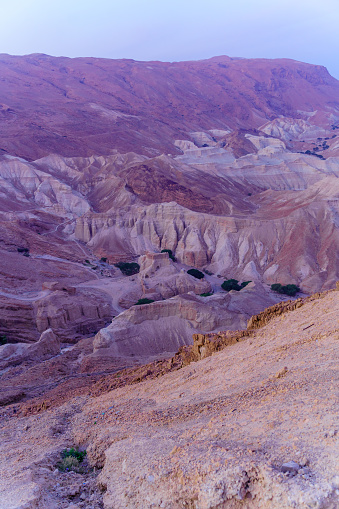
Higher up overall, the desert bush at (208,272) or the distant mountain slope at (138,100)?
the distant mountain slope at (138,100)

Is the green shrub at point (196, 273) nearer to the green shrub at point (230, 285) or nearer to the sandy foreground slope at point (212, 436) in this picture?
the green shrub at point (230, 285)

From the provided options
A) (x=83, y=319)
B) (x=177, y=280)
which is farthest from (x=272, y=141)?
(x=83, y=319)

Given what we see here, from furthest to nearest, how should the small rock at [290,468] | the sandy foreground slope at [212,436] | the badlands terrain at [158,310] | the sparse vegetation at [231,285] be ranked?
1. the sparse vegetation at [231,285]
2. the badlands terrain at [158,310]
3. the sandy foreground slope at [212,436]
4. the small rock at [290,468]

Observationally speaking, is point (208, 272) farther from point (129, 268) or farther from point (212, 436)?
point (212, 436)

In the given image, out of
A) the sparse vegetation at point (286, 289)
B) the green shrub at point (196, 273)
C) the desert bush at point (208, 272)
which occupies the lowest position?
the desert bush at point (208, 272)

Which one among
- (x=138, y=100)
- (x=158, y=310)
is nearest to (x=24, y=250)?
(x=158, y=310)

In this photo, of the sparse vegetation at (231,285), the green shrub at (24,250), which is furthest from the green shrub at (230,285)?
the green shrub at (24,250)

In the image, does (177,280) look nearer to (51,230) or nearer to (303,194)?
(51,230)
